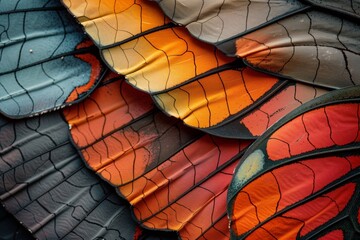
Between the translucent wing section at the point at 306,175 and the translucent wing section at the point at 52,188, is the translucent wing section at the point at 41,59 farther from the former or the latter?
the translucent wing section at the point at 306,175

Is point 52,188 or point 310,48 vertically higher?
point 310,48

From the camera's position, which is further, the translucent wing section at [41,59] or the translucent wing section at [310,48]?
the translucent wing section at [41,59]

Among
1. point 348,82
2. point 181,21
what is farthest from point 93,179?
point 348,82

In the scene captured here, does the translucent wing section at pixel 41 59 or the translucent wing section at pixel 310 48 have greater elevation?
the translucent wing section at pixel 310 48

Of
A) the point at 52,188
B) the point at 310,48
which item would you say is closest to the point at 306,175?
the point at 310,48

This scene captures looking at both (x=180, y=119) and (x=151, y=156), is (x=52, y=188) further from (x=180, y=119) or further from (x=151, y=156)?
(x=180, y=119)

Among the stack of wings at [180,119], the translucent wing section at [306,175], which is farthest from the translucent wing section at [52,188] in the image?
the translucent wing section at [306,175]

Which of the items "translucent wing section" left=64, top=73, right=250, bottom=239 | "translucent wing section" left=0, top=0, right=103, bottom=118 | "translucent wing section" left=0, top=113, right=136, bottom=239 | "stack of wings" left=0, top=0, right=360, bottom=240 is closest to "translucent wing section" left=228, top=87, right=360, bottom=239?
"stack of wings" left=0, top=0, right=360, bottom=240
